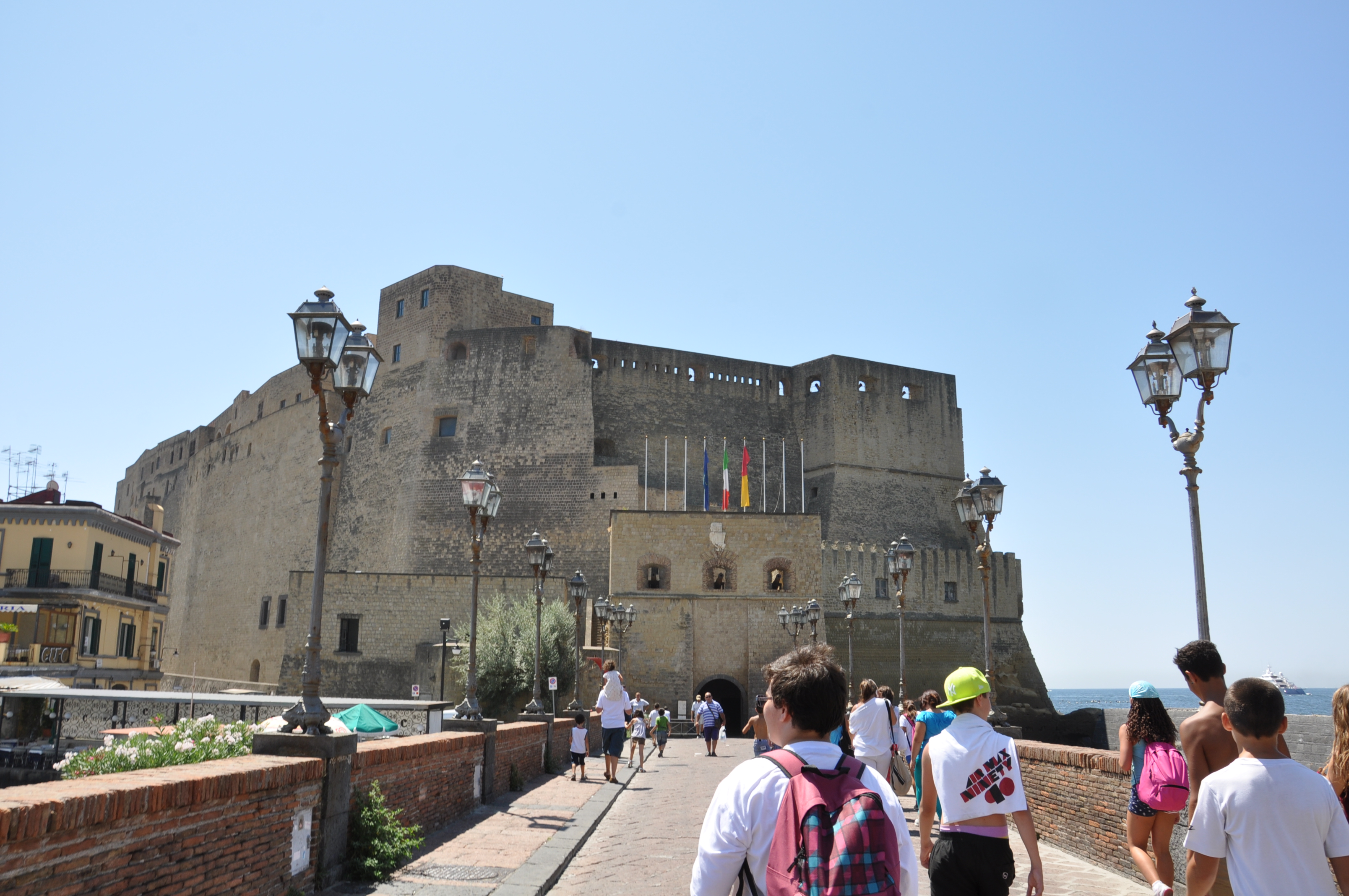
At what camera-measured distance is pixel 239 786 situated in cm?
465

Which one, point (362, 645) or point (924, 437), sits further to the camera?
point (924, 437)

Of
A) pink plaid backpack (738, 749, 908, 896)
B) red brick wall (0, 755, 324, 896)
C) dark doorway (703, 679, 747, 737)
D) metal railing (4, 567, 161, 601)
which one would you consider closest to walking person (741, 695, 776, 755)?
red brick wall (0, 755, 324, 896)

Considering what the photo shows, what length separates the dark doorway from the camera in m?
28.4

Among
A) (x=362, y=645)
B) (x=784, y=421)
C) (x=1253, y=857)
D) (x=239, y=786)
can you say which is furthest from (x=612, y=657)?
(x=1253, y=857)

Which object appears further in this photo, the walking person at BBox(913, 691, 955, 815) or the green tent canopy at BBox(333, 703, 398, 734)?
the green tent canopy at BBox(333, 703, 398, 734)

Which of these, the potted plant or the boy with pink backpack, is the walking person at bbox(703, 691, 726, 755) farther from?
the boy with pink backpack

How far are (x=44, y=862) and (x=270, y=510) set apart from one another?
133 feet

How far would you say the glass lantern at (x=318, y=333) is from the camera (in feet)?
22.0

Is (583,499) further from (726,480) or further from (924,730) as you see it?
(924,730)

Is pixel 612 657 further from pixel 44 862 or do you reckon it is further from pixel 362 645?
pixel 44 862

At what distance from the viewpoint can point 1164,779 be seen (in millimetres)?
4492

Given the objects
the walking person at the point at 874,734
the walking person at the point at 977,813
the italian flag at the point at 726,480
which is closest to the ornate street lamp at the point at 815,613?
the italian flag at the point at 726,480

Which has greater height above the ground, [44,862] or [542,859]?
[44,862]

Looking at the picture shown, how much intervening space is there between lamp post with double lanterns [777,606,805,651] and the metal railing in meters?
17.9
